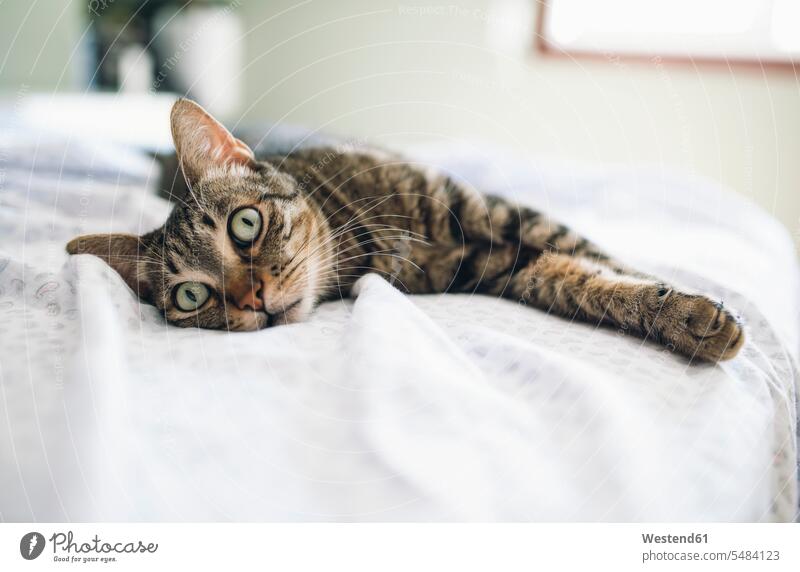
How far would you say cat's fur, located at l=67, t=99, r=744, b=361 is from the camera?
710 millimetres

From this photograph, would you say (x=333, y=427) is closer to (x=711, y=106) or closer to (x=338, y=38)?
(x=338, y=38)

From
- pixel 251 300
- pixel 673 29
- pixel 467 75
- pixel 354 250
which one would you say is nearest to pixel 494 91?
pixel 467 75

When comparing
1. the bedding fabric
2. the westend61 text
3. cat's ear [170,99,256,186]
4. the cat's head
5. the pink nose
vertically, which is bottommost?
the westend61 text

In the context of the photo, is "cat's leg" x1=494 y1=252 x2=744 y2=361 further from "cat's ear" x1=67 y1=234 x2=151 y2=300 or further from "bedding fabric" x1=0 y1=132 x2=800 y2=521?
"cat's ear" x1=67 y1=234 x2=151 y2=300

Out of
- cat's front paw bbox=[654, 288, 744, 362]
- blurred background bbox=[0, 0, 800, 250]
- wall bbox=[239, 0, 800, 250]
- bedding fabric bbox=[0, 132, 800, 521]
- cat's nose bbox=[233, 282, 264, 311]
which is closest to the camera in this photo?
bedding fabric bbox=[0, 132, 800, 521]

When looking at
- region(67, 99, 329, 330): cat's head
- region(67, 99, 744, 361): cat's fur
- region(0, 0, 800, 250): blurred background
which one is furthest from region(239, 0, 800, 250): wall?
region(67, 99, 329, 330): cat's head

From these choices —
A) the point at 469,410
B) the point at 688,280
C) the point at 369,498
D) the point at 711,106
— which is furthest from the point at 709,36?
the point at 369,498

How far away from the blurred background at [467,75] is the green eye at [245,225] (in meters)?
0.45

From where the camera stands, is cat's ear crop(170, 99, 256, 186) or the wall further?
the wall

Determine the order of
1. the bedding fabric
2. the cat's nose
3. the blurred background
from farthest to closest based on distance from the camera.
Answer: the blurred background < the cat's nose < the bedding fabric

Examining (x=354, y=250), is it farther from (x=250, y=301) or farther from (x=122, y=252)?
(x=122, y=252)

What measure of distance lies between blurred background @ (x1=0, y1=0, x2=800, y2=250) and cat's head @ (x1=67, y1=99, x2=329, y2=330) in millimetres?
349

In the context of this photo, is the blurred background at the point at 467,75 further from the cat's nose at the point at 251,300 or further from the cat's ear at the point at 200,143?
the cat's nose at the point at 251,300

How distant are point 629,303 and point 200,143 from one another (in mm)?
645
